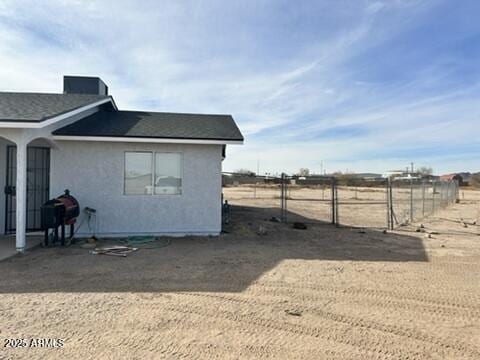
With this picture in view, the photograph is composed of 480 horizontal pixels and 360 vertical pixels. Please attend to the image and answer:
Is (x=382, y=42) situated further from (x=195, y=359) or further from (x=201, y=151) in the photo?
(x=195, y=359)

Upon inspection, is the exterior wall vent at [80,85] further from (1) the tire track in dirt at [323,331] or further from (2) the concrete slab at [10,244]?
(1) the tire track in dirt at [323,331]

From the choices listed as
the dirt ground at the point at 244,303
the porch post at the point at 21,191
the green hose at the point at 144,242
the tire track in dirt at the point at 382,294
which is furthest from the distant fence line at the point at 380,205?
the porch post at the point at 21,191

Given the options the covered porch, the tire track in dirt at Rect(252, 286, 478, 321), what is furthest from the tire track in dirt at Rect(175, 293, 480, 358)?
the covered porch

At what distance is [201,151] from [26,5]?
5.79 m

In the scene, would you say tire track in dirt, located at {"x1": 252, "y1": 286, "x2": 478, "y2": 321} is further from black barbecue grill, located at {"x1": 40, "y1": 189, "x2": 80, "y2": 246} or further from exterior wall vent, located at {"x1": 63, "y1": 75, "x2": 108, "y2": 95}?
exterior wall vent, located at {"x1": 63, "y1": 75, "x2": 108, "y2": 95}

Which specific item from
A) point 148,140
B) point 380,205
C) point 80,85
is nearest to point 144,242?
point 148,140

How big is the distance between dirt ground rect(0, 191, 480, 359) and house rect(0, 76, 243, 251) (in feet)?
4.73

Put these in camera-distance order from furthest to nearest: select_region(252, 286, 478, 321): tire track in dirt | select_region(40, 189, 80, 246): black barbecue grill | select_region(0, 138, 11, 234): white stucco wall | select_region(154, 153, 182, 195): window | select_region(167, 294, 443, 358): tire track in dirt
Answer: select_region(154, 153, 182, 195): window, select_region(0, 138, 11, 234): white stucco wall, select_region(40, 189, 80, 246): black barbecue grill, select_region(252, 286, 478, 321): tire track in dirt, select_region(167, 294, 443, 358): tire track in dirt

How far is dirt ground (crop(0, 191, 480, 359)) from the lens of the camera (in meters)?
3.14

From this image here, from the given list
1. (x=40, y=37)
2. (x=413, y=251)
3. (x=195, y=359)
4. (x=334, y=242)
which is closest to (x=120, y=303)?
(x=195, y=359)

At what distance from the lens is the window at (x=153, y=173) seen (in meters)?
8.63

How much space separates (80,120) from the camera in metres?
9.03

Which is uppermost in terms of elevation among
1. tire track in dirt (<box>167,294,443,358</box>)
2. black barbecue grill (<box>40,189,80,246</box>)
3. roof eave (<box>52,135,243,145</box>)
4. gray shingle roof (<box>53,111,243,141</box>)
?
gray shingle roof (<box>53,111,243,141</box>)

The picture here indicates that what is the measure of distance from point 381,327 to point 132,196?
6.93 metres
